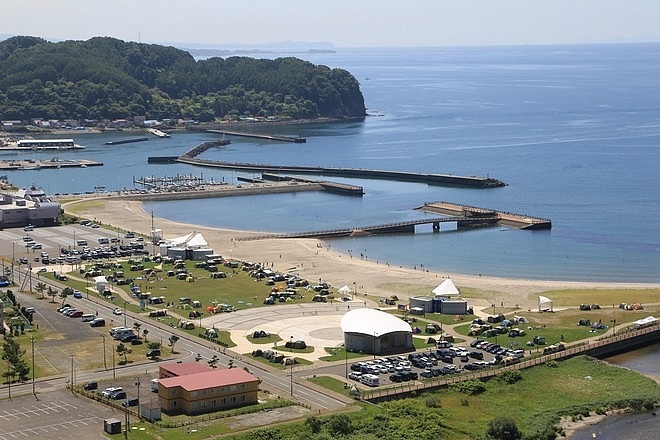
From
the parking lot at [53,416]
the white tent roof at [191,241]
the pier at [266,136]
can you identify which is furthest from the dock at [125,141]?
the parking lot at [53,416]

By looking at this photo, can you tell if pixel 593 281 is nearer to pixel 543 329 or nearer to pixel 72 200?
pixel 543 329

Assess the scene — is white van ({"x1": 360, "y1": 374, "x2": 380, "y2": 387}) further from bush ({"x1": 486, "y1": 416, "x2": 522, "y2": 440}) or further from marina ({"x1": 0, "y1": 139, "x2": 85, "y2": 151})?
marina ({"x1": 0, "y1": 139, "x2": 85, "y2": 151})

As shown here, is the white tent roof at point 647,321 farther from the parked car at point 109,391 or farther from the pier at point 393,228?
the pier at point 393,228

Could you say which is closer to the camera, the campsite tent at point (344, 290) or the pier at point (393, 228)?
the campsite tent at point (344, 290)

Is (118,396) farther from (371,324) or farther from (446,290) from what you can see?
(446,290)

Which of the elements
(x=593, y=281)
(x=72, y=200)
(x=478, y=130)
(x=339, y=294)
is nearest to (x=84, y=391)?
(x=339, y=294)
